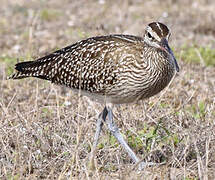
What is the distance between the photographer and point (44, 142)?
5.68 meters

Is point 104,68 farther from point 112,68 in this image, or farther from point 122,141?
point 122,141

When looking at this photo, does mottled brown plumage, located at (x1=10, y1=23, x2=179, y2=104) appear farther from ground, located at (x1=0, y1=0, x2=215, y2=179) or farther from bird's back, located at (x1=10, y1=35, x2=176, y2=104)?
ground, located at (x1=0, y1=0, x2=215, y2=179)

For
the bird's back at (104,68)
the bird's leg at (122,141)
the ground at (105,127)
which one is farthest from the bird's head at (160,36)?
the bird's leg at (122,141)

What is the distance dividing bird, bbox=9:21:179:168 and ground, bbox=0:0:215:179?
0.25 m

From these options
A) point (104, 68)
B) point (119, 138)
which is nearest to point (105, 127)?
point (119, 138)

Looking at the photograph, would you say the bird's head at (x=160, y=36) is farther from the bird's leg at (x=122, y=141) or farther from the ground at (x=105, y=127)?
the bird's leg at (x=122, y=141)

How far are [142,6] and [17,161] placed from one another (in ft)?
25.6

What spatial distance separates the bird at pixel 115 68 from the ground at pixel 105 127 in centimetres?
25

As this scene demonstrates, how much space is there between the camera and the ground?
5.12 meters

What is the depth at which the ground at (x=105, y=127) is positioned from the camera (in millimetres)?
5125

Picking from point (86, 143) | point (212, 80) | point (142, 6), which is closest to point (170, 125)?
point (86, 143)

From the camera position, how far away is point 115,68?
550 centimetres

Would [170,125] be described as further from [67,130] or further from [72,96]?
[72,96]

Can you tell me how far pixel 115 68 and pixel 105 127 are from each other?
108 centimetres
